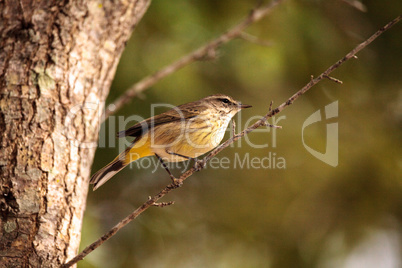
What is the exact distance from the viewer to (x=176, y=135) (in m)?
4.72

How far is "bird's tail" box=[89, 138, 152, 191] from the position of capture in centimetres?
445

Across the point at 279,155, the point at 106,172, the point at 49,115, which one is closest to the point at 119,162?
the point at 106,172

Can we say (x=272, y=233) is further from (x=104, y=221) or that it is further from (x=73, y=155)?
(x=73, y=155)

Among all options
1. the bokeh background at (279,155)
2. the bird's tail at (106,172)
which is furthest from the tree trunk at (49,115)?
the bokeh background at (279,155)

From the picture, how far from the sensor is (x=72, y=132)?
Answer: 342cm

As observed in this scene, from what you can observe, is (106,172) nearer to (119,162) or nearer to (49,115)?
(119,162)

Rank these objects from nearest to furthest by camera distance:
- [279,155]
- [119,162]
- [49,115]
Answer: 1. [49,115]
2. [119,162]
3. [279,155]

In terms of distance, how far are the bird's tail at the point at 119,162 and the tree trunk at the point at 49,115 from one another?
3.00 feet

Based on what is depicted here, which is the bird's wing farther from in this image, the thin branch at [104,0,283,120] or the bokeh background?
the thin branch at [104,0,283,120]

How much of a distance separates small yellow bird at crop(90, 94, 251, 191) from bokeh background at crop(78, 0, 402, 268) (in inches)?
25.2

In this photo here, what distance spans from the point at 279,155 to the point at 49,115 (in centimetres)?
368

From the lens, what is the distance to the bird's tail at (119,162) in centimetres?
445

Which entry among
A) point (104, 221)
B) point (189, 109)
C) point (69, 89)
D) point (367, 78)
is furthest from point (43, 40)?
point (367, 78)

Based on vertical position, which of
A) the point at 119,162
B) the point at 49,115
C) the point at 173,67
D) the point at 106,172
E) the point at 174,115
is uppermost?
the point at 174,115
